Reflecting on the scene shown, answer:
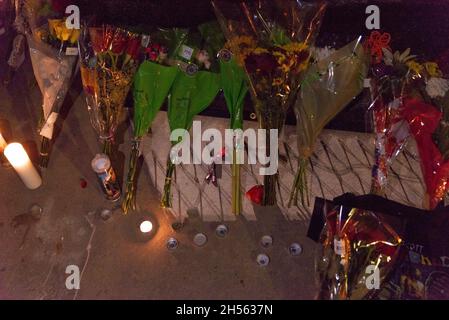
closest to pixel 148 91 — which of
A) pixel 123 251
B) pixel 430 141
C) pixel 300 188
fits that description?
pixel 123 251

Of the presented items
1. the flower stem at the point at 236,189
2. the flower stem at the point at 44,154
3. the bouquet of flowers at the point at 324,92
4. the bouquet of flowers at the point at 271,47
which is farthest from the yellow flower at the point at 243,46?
the flower stem at the point at 44,154

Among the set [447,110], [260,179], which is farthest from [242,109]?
[447,110]

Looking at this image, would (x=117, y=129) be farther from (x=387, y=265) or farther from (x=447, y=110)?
(x=447, y=110)

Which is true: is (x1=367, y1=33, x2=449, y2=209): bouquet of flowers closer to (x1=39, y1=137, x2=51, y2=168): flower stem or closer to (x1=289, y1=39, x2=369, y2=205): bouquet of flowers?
(x1=289, y1=39, x2=369, y2=205): bouquet of flowers

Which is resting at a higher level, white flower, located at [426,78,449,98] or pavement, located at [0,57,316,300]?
white flower, located at [426,78,449,98]

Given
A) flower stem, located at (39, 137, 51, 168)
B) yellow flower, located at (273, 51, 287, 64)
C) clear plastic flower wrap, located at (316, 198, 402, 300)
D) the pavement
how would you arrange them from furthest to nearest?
flower stem, located at (39, 137, 51, 168), yellow flower, located at (273, 51, 287, 64), the pavement, clear plastic flower wrap, located at (316, 198, 402, 300)

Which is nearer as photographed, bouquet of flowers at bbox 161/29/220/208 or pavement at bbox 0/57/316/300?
pavement at bbox 0/57/316/300

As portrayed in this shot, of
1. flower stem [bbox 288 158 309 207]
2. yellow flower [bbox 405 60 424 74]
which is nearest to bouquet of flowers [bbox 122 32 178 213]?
flower stem [bbox 288 158 309 207]

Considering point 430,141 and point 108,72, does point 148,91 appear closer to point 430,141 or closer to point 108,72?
point 108,72

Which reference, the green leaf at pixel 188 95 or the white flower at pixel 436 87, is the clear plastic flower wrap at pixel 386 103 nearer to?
the white flower at pixel 436 87
